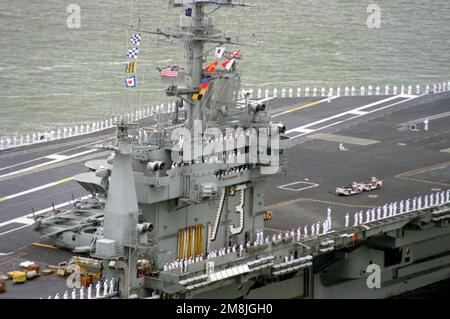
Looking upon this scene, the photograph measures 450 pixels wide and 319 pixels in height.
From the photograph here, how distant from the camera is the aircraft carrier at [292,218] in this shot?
4462 centimetres

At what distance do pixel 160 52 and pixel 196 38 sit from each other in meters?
60.8

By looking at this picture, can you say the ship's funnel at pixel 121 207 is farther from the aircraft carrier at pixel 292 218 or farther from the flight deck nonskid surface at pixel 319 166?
the flight deck nonskid surface at pixel 319 166

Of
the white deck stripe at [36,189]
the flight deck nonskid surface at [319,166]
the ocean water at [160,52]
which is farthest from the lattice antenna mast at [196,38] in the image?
the ocean water at [160,52]

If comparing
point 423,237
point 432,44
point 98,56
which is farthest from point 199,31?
point 432,44

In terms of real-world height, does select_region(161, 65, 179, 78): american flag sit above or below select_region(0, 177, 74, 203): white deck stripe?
above

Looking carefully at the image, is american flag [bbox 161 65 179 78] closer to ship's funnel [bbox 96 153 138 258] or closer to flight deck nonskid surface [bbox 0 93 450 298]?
ship's funnel [bbox 96 153 138 258]

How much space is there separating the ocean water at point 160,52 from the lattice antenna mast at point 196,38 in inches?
966

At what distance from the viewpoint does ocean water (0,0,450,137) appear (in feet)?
299

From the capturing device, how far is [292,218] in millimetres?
55250

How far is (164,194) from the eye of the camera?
46312mm

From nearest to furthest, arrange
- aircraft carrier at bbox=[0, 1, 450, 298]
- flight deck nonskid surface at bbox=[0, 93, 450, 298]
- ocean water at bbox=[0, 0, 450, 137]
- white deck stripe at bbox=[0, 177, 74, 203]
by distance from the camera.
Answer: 1. aircraft carrier at bbox=[0, 1, 450, 298]
2. flight deck nonskid surface at bbox=[0, 93, 450, 298]
3. white deck stripe at bbox=[0, 177, 74, 203]
4. ocean water at bbox=[0, 0, 450, 137]

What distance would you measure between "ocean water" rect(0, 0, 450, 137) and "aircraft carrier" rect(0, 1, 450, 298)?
418 inches

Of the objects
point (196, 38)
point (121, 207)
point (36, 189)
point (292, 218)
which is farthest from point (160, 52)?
point (121, 207)

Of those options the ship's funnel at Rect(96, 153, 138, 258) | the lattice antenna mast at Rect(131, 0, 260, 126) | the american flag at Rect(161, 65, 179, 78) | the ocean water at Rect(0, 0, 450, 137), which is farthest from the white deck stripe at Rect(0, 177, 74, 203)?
the ocean water at Rect(0, 0, 450, 137)
